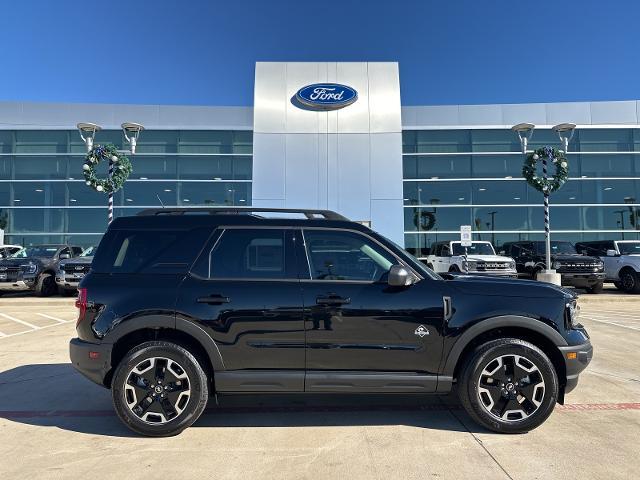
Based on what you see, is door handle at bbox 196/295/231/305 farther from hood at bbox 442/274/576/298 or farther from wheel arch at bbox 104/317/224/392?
hood at bbox 442/274/576/298

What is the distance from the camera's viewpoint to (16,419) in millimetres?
4336

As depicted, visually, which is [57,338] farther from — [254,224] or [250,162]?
[250,162]

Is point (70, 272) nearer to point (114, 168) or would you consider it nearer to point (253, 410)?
point (114, 168)

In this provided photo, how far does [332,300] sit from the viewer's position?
12.7 feet

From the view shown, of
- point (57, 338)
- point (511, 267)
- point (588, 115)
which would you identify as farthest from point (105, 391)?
point (588, 115)

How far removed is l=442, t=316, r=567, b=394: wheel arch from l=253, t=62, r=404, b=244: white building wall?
16679 mm

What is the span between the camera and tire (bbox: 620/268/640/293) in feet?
52.0

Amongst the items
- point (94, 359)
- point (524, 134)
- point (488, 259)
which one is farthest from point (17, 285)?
point (524, 134)

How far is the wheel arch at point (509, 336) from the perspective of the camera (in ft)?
12.6

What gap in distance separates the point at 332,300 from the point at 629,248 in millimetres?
17016

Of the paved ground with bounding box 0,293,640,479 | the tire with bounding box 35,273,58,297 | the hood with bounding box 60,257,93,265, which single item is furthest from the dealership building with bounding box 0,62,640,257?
the paved ground with bounding box 0,293,640,479

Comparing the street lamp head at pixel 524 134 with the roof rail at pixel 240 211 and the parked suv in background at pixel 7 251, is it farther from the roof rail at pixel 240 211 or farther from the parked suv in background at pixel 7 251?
the parked suv in background at pixel 7 251

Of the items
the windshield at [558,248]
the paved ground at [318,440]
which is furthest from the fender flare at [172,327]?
the windshield at [558,248]

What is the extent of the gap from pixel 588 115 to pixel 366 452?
24831 mm
